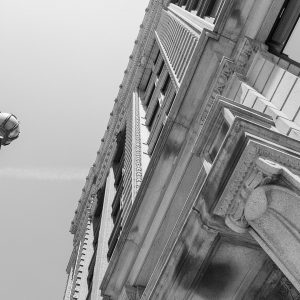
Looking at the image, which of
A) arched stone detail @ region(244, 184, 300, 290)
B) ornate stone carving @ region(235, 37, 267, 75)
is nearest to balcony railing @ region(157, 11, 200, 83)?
ornate stone carving @ region(235, 37, 267, 75)

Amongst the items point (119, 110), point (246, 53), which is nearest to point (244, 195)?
A: point (246, 53)

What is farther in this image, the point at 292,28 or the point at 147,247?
the point at 147,247

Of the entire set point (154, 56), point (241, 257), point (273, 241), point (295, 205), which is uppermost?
point (295, 205)

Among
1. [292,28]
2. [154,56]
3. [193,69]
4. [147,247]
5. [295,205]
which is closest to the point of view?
[295,205]

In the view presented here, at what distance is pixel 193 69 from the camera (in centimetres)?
1086

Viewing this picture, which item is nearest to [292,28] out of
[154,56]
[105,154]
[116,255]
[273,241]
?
[273,241]

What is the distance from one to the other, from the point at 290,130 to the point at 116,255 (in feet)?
32.0

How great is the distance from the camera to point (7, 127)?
356 inches

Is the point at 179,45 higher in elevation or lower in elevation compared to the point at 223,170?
lower

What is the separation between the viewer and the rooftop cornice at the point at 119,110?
2961cm

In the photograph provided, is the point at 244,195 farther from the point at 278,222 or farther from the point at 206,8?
the point at 206,8

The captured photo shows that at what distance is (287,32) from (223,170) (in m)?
4.76

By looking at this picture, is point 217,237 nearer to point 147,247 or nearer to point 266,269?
point 266,269

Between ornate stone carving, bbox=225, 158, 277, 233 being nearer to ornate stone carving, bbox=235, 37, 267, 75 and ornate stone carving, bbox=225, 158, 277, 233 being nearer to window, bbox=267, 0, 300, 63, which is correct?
window, bbox=267, 0, 300, 63
